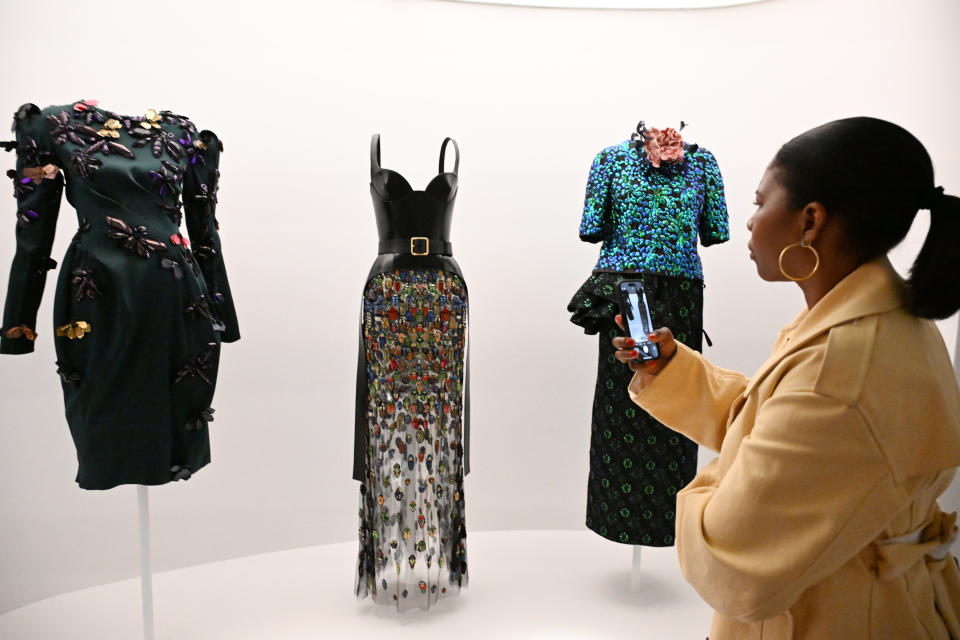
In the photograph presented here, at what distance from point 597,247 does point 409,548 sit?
1.92 meters

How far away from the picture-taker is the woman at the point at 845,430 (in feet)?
3.55

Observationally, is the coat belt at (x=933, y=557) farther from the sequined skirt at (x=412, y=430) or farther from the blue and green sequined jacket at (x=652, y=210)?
the sequined skirt at (x=412, y=430)

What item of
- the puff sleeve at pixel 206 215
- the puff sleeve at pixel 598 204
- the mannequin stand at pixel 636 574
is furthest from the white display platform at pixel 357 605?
the puff sleeve at pixel 598 204

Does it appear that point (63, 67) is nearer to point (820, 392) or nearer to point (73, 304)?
point (73, 304)

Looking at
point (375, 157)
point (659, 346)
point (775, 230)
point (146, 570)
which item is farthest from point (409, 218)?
point (775, 230)

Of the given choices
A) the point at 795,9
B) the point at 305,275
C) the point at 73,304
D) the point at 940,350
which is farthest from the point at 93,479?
the point at 795,9

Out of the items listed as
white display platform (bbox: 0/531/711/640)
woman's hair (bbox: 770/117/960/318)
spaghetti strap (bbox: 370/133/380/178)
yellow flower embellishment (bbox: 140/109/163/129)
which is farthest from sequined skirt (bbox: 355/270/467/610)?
woman's hair (bbox: 770/117/960/318)

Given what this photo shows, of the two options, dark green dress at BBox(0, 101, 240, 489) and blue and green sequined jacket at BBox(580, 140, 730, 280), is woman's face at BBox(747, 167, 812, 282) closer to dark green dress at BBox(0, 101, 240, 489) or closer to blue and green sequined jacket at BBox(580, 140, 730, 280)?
blue and green sequined jacket at BBox(580, 140, 730, 280)

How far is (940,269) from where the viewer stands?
44.6 inches

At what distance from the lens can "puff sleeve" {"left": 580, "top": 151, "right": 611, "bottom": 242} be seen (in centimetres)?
291

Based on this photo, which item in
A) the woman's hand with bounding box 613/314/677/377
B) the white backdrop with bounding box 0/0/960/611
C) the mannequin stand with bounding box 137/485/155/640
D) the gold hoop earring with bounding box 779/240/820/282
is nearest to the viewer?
the gold hoop earring with bounding box 779/240/820/282

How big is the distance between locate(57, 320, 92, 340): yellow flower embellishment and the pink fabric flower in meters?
2.10

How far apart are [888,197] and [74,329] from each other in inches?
85.4

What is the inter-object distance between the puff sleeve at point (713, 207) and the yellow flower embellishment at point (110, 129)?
85.1 inches
